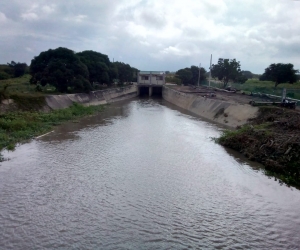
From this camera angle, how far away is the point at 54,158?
52.9ft

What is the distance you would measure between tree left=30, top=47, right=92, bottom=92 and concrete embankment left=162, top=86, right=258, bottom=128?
1444cm

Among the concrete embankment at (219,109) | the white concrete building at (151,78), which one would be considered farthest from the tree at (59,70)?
the white concrete building at (151,78)

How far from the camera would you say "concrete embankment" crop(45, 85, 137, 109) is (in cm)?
3164

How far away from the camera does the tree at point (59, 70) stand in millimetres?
34906

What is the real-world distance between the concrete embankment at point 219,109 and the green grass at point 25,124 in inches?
571

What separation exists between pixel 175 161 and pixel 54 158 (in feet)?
21.1

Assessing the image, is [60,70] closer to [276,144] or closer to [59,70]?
[59,70]

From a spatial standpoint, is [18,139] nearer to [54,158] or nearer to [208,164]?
[54,158]

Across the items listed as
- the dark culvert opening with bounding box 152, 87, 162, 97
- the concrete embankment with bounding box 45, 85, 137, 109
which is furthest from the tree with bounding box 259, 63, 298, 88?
the dark culvert opening with bounding box 152, 87, 162, 97

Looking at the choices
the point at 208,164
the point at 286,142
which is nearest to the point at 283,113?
the point at 286,142

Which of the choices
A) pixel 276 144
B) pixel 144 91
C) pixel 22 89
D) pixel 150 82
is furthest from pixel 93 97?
pixel 276 144

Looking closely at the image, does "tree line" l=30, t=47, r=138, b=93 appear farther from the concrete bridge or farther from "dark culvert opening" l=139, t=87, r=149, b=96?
"dark culvert opening" l=139, t=87, r=149, b=96

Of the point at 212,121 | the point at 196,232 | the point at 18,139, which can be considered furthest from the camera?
the point at 212,121

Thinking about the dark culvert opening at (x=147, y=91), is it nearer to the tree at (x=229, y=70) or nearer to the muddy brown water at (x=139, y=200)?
the tree at (x=229, y=70)
